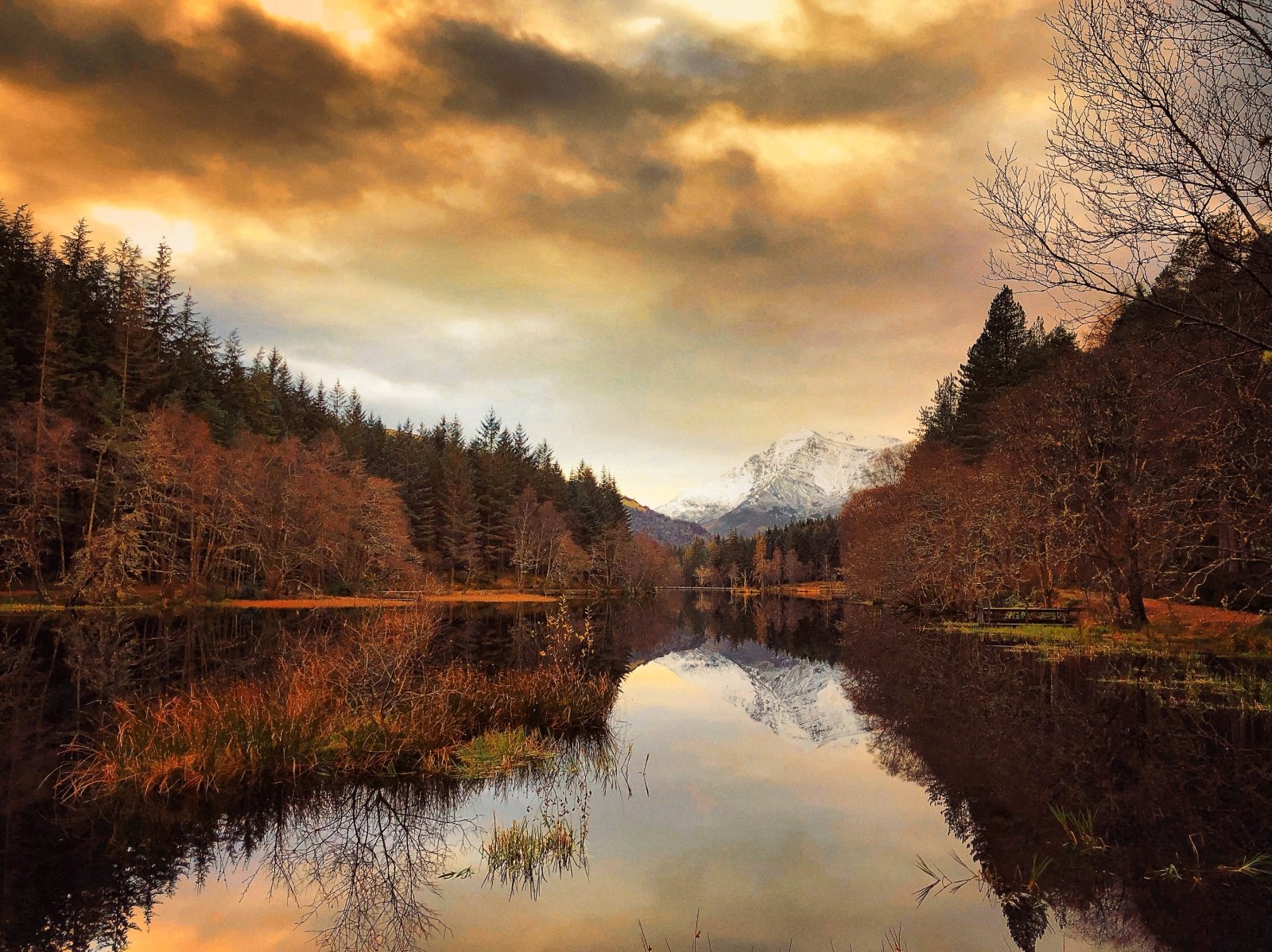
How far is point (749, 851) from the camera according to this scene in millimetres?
8891

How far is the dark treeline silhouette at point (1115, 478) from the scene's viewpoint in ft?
40.4

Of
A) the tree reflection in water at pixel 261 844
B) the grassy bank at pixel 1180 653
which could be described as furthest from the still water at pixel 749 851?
the grassy bank at pixel 1180 653

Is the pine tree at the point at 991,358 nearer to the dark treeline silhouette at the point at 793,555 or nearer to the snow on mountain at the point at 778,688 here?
the snow on mountain at the point at 778,688

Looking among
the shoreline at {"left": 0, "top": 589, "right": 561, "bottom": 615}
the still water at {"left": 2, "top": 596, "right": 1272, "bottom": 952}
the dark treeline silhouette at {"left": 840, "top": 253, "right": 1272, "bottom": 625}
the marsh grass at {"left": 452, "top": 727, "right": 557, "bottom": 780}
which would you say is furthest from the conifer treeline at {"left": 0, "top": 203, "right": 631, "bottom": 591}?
the dark treeline silhouette at {"left": 840, "top": 253, "right": 1272, "bottom": 625}

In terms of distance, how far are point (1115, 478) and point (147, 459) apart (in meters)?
56.3

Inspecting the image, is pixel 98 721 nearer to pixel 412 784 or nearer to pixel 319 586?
pixel 412 784

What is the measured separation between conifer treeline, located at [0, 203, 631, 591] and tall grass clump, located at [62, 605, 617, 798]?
3660cm

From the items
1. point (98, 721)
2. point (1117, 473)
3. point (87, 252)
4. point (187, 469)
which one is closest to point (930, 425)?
point (1117, 473)

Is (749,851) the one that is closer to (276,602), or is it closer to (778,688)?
(778,688)

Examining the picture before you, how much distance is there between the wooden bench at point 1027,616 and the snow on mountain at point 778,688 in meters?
12.5

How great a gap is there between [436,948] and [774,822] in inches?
216

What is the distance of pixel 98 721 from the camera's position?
14.6m

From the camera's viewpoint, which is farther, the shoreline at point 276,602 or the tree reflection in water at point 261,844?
the shoreline at point 276,602

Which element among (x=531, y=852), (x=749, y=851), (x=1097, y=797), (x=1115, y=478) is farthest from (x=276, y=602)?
(x=1097, y=797)
